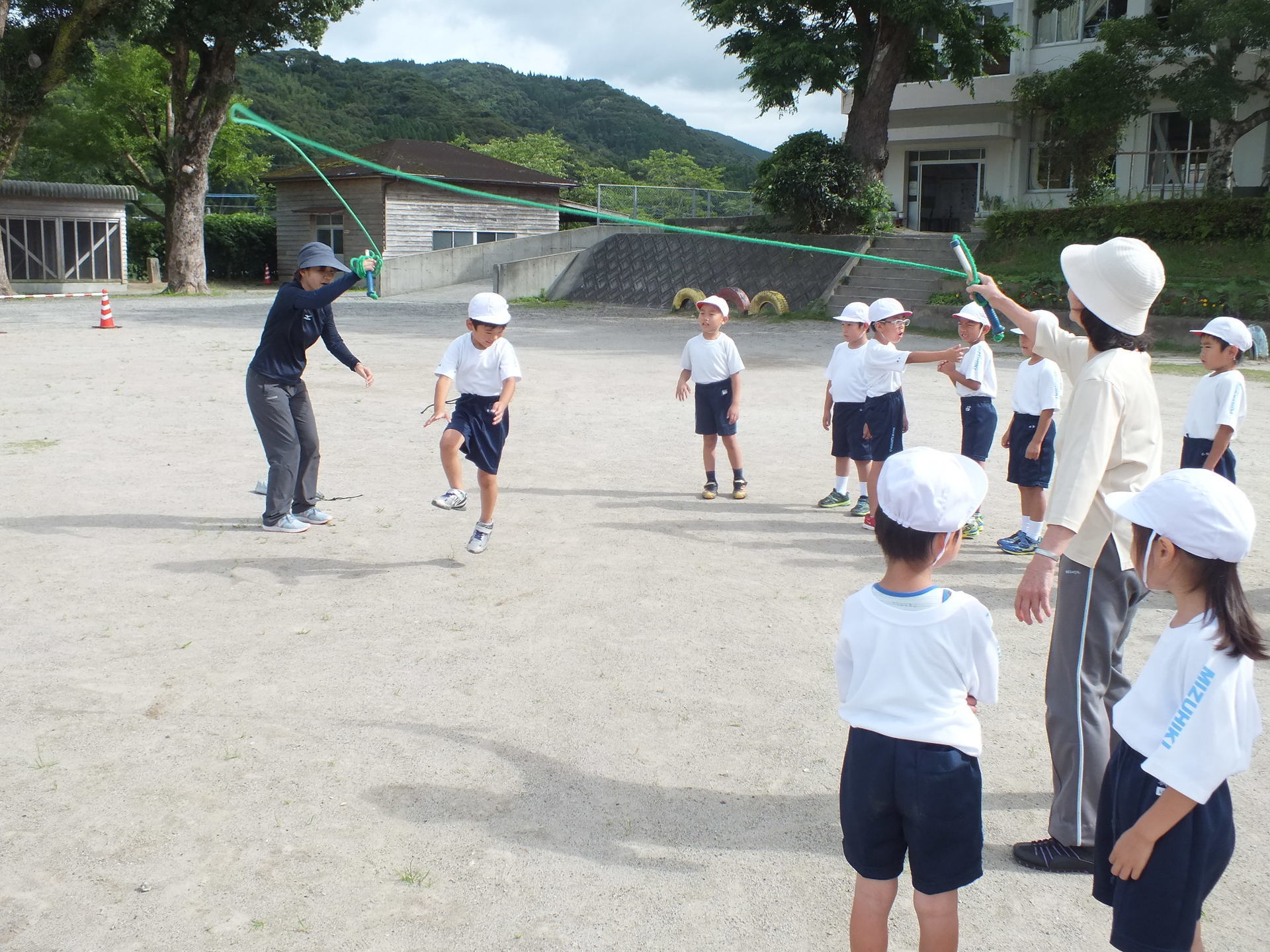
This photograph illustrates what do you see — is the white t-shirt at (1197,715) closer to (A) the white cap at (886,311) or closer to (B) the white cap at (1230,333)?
(B) the white cap at (1230,333)

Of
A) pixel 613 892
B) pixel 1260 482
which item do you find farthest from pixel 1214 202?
pixel 613 892

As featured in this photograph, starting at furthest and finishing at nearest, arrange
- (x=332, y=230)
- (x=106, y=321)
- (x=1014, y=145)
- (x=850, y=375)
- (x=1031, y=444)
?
(x=332, y=230), (x=1014, y=145), (x=106, y=321), (x=850, y=375), (x=1031, y=444)

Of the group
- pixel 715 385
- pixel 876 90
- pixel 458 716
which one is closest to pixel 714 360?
pixel 715 385

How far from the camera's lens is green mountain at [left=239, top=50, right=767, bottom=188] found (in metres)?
66.0

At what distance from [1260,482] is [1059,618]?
6803 millimetres

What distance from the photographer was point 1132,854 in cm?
234

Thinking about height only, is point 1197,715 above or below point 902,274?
below

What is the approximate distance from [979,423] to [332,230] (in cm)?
3437

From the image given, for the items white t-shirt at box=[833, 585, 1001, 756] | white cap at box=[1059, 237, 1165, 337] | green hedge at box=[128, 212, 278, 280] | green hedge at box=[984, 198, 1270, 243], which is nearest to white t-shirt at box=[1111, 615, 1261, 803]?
white t-shirt at box=[833, 585, 1001, 756]

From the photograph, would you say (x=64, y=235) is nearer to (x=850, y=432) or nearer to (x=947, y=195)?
(x=947, y=195)

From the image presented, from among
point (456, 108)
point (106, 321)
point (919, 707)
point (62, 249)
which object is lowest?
point (919, 707)

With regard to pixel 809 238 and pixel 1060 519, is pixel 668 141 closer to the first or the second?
pixel 809 238

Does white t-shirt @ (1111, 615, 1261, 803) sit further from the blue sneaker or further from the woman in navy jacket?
the woman in navy jacket

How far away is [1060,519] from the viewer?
3221 mm
